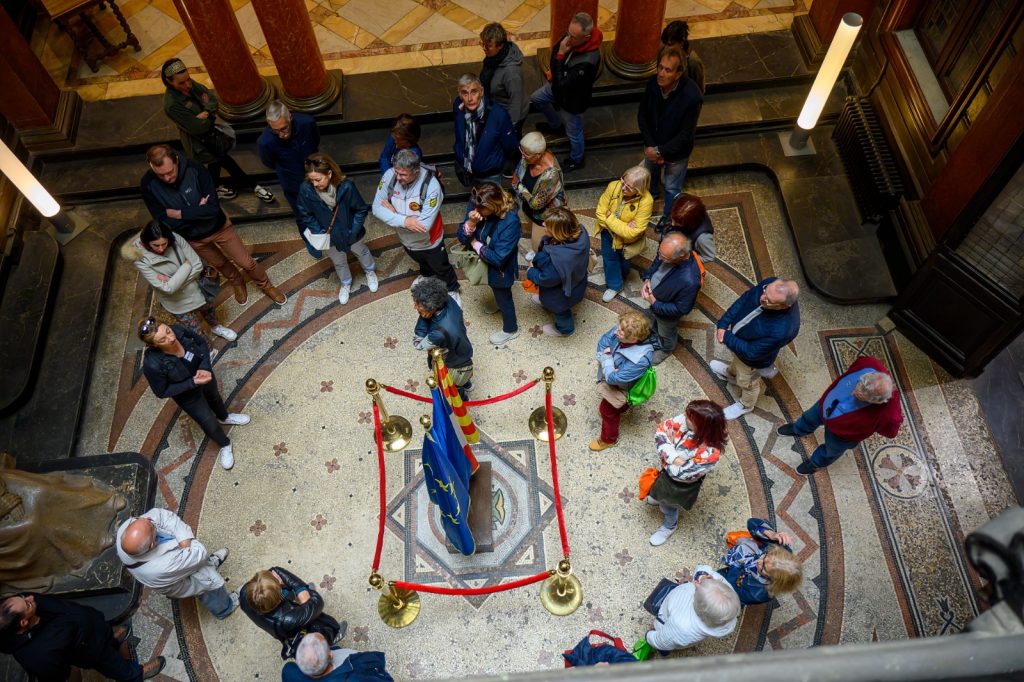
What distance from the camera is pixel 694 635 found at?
412 cm

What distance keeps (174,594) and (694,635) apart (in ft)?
11.2

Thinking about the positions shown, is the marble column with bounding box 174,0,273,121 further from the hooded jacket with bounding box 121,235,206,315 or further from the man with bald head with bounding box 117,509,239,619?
the man with bald head with bounding box 117,509,239,619

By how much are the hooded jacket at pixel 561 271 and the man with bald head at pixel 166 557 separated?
308 centimetres

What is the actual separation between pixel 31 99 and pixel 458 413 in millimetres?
5633

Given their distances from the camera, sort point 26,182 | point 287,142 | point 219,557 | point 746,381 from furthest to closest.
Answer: point 26,182 → point 287,142 → point 746,381 → point 219,557

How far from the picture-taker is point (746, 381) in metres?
5.78

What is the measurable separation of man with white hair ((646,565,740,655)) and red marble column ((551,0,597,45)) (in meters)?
5.17

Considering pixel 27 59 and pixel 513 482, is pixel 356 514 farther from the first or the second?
pixel 27 59

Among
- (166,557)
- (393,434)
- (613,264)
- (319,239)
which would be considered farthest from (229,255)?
(613,264)

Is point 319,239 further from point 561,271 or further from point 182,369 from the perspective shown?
point 561,271

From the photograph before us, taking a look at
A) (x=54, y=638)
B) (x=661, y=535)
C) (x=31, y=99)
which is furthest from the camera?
(x=31, y=99)

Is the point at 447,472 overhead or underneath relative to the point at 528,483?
overhead

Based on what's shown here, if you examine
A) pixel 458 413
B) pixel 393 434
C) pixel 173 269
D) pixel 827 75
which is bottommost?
pixel 393 434

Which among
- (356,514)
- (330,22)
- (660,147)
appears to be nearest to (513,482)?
(356,514)
